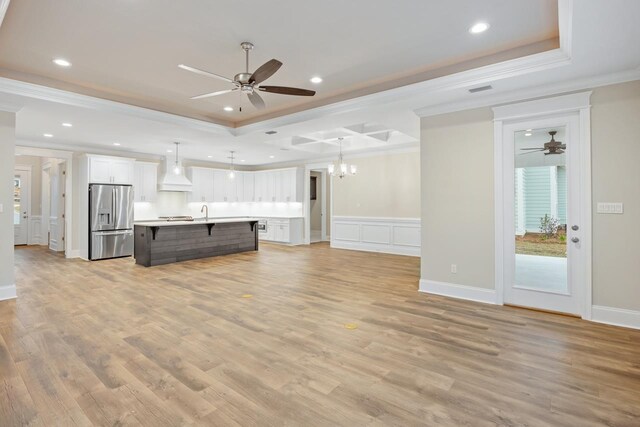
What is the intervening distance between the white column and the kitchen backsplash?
4.34 m

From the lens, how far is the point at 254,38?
3250 mm

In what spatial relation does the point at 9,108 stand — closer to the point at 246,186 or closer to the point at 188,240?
the point at 188,240

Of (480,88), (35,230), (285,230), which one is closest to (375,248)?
(285,230)

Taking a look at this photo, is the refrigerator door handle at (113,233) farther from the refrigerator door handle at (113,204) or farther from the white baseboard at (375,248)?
the white baseboard at (375,248)

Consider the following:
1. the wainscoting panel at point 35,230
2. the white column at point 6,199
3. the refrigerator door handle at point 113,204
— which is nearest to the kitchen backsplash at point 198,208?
the refrigerator door handle at point 113,204

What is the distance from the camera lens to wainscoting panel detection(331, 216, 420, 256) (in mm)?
8055

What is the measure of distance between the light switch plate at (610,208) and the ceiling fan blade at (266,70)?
375 cm

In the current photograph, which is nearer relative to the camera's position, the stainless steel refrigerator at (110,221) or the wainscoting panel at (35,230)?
the stainless steel refrigerator at (110,221)

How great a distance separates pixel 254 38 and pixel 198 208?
795cm

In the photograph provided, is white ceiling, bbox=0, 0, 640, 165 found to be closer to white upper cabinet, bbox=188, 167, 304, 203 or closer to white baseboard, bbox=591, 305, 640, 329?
white upper cabinet, bbox=188, 167, 304, 203

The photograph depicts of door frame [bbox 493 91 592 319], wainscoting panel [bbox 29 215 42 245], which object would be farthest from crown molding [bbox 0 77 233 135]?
wainscoting panel [bbox 29 215 42 245]

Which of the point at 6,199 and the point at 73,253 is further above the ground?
the point at 6,199

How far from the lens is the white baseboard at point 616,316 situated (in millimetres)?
3387

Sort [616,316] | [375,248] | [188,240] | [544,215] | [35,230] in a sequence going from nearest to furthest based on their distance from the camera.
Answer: [616,316], [544,215], [188,240], [375,248], [35,230]
